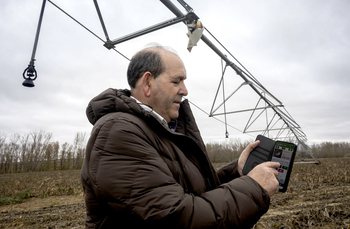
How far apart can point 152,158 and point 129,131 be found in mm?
176

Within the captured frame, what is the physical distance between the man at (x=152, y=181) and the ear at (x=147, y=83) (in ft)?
0.86

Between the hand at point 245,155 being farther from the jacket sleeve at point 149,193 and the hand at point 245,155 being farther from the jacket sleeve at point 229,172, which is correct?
the jacket sleeve at point 149,193

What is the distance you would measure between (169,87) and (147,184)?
80cm

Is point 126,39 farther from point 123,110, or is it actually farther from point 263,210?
point 263,210

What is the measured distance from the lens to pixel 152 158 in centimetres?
99

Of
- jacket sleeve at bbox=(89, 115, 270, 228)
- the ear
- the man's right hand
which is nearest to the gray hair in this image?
the ear

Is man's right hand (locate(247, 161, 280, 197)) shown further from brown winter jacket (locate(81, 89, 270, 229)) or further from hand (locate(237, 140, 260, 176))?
hand (locate(237, 140, 260, 176))

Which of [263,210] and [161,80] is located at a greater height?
[161,80]

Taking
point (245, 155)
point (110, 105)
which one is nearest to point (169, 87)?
point (110, 105)

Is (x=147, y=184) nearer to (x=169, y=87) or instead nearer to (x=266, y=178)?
(x=266, y=178)

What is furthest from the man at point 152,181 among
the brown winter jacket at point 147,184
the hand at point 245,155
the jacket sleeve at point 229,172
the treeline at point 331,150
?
the treeline at point 331,150

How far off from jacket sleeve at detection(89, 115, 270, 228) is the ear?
0.48 m

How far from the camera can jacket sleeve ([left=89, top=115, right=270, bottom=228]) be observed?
87 cm

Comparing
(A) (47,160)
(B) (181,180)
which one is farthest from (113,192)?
(A) (47,160)
